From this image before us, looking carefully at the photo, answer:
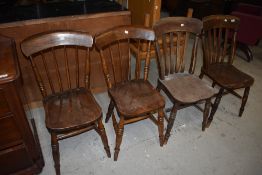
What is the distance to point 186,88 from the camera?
188 cm

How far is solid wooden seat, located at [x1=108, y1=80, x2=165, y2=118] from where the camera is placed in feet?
5.31

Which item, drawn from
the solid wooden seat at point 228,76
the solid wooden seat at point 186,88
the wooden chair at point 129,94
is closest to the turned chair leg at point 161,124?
the wooden chair at point 129,94

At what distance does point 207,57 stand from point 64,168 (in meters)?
1.67

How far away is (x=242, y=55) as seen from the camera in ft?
11.8

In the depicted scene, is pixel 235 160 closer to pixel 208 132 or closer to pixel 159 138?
pixel 208 132

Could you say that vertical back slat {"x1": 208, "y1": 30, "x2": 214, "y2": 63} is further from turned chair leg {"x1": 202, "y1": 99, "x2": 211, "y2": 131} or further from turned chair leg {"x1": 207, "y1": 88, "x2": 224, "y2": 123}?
turned chair leg {"x1": 202, "y1": 99, "x2": 211, "y2": 131}

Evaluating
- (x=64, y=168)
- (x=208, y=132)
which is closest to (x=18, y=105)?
(x=64, y=168)

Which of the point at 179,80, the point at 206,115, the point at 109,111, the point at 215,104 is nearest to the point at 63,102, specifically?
the point at 109,111

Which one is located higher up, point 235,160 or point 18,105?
point 18,105

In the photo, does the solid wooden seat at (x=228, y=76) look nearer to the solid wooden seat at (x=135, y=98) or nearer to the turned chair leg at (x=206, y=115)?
the turned chair leg at (x=206, y=115)

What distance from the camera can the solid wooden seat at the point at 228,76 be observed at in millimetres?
1993

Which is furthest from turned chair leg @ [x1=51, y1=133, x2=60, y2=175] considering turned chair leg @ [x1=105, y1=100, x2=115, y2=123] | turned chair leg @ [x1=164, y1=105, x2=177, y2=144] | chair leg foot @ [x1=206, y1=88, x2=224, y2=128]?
chair leg foot @ [x1=206, y1=88, x2=224, y2=128]

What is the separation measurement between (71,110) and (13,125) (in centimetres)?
38

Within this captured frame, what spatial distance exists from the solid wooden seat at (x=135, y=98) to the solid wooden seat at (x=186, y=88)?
16 cm
